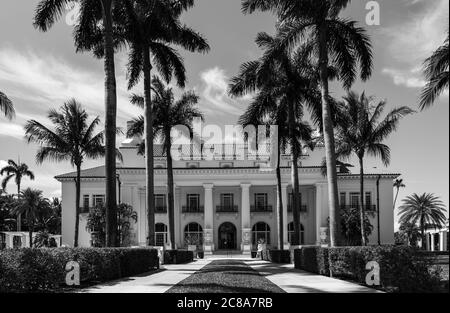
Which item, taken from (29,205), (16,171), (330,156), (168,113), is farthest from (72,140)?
(16,171)

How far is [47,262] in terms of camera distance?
48.9 ft

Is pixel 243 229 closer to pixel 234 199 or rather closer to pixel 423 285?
pixel 234 199

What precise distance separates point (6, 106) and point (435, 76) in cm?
1744

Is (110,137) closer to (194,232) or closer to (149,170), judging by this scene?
(149,170)

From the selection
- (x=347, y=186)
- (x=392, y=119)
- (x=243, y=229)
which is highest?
(x=392, y=119)

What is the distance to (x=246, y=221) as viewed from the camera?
200 ft

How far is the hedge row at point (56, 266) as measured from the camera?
1334 centimetres

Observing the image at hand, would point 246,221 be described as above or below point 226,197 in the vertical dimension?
below

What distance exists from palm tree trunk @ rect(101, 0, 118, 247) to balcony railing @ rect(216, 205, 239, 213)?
4498cm

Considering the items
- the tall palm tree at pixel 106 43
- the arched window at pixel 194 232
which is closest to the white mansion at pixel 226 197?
the arched window at pixel 194 232

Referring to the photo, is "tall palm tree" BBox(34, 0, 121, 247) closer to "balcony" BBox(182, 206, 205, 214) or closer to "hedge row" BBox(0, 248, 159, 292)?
"hedge row" BBox(0, 248, 159, 292)

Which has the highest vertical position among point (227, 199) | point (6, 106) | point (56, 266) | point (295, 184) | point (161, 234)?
point (6, 106)
